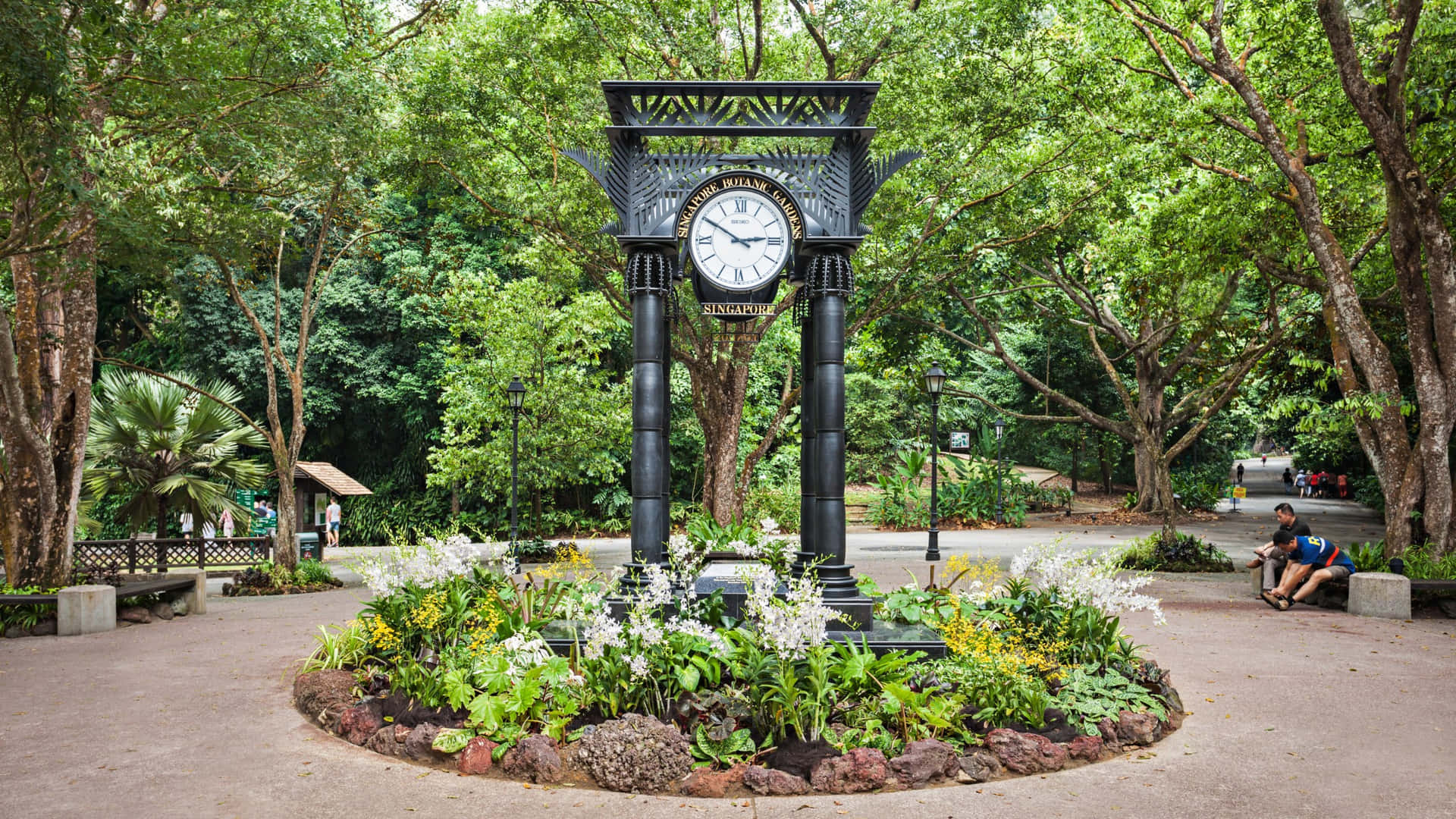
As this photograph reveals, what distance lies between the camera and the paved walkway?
527 cm

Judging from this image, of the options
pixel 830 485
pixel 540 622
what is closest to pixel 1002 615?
pixel 830 485

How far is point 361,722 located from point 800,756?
2960 millimetres

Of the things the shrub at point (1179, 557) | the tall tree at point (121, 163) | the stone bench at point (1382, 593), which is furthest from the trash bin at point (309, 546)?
the stone bench at point (1382, 593)

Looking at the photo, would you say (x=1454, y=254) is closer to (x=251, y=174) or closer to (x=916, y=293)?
(x=916, y=293)

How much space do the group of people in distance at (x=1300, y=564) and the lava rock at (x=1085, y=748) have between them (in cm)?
726

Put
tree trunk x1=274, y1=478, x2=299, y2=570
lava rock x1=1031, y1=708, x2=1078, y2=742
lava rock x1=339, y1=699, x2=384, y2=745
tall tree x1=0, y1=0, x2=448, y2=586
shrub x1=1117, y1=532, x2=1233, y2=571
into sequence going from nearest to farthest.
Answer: lava rock x1=1031, y1=708, x2=1078, y2=742 → lava rock x1=339, y1=699, x2=384, y2=745 → tall tree x1=0, y1=0, x2=448, y2=586 → shrub x1=1117, y1=532, x2=1233, y2=571 → tree trunk x1=274, y1=478, x2=299, y2=570

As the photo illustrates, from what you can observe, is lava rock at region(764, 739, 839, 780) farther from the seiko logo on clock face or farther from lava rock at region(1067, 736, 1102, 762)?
the seiko logo on clock face

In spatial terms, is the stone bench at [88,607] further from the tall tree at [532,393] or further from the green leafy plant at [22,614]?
the tall tree at [532,393]

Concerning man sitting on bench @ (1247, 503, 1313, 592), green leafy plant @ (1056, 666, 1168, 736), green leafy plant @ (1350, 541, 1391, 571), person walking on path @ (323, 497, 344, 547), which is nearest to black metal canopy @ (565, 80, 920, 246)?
green leafy plant @ (1056, 666, 1168, 736)

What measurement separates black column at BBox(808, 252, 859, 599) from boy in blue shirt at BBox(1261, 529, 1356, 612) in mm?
7072

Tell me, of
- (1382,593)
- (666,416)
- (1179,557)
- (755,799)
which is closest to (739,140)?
(666,416)

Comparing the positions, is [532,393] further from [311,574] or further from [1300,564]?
[1300,564]

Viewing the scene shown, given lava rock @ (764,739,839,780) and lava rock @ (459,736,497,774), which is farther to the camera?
lava rock @ (459,736,497,774)

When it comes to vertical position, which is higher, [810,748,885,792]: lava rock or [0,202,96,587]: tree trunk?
[0,202,96,587]: tree trunk
